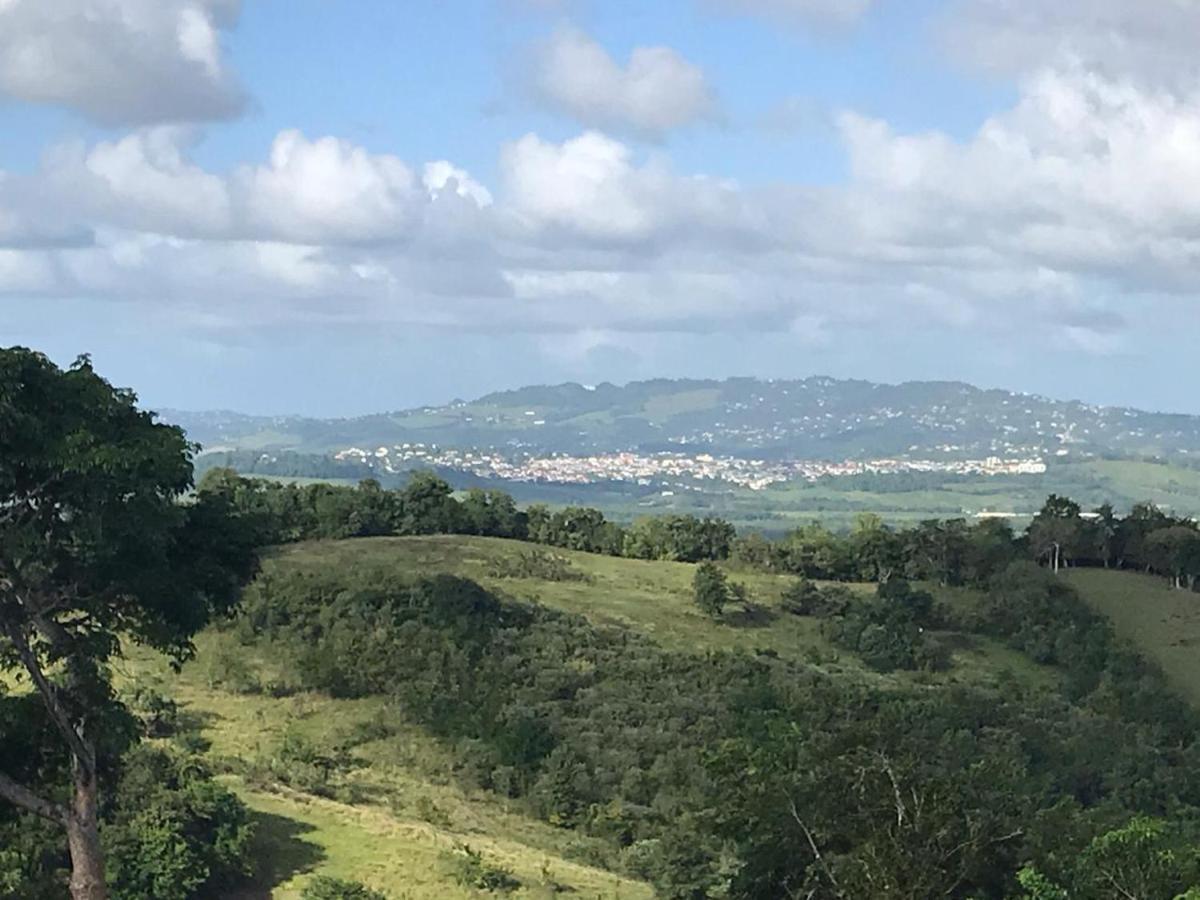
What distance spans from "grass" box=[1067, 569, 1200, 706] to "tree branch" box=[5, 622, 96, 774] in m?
64.5

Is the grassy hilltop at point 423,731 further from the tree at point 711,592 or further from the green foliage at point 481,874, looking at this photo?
the tree at point 711,592

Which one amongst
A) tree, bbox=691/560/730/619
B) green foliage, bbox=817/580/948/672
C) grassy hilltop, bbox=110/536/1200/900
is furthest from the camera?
tree, bbox=691/560/730/619

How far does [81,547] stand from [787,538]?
7911cm

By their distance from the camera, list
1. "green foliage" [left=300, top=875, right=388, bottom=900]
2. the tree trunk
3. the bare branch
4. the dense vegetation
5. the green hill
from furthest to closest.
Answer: the green hill → "green foliage" [left=300, top=875, right=388, bottom=900] → the bare branch → the dense vegetation → the tree trunk

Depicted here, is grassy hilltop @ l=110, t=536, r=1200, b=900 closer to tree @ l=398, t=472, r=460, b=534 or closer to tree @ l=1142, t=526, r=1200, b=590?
tree @ l=1142, t=526, r=1200, b=590

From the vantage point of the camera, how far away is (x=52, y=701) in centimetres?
1447

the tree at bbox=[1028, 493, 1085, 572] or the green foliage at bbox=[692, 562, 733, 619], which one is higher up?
the tree at bbox=[1028, 493, 1085, 572]

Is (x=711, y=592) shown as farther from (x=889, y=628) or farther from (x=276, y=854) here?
(x=276, y=854)

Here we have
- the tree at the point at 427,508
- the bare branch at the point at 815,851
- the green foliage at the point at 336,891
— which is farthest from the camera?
the tree at the point at 427,508

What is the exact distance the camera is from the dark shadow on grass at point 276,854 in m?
30.9

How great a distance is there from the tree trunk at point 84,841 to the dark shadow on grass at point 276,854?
659 inches

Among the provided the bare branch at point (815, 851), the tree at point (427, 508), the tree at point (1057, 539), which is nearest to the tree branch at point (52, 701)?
the bare branch at point (815, 851)

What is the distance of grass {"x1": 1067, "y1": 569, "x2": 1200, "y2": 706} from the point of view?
73.4 metres

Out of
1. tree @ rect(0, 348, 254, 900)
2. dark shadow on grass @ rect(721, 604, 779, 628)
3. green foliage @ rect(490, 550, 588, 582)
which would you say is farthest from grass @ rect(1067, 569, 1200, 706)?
tree @ rect(0, 348, 254, 900)
